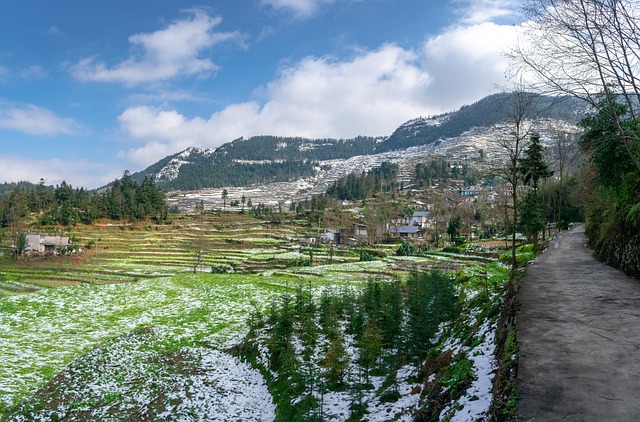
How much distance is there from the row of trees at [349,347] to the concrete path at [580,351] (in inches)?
168

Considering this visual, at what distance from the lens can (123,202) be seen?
341ft

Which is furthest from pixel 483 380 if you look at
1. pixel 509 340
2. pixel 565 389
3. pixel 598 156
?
pixel 598 156

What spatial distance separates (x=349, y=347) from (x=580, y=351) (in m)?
10.9

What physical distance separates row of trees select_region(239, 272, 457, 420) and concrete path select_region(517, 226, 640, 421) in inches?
168

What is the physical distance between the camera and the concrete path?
Result: 507 cm

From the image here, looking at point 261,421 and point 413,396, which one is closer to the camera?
point 413,396

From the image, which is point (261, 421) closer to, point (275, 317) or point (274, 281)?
point (275, 317)

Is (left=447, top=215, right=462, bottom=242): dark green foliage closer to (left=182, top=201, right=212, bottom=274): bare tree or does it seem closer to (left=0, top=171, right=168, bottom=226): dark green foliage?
(left=182, top=201, right=212, bottom=274): bare tree

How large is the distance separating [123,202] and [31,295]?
80.8m

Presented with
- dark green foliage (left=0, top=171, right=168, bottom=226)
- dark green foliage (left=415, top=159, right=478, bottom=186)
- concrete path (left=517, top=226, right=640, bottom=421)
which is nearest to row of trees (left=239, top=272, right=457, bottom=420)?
concrete path (left=517, top=226, right=640, bottom=421)

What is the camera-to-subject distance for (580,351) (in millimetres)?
6738

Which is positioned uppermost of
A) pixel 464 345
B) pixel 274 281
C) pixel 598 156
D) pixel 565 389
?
pixel 598 156

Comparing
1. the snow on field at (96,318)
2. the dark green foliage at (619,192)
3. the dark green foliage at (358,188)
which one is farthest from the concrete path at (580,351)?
the dark green foliage at (358,188)

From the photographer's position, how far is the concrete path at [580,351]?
5.07m
